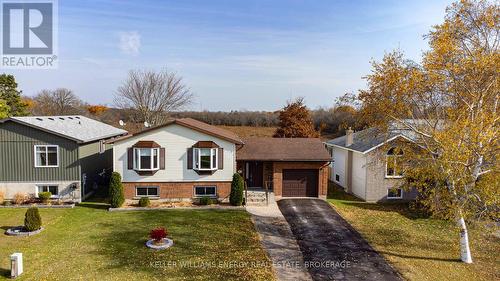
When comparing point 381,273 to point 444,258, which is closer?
point 381,273

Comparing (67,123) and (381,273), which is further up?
(67,123)

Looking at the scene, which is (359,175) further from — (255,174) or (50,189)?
(50,189)

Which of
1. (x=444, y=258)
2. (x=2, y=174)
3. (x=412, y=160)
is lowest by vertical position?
(x=444, y=258)

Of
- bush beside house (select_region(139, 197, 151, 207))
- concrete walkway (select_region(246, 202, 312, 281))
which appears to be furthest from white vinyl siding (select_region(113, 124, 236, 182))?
concrete walkway (select_region(246, 202, 312, 281))

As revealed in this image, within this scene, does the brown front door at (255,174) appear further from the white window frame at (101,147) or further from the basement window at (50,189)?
the basement window at (50,189)

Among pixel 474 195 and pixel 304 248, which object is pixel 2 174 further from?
pixel 474 195

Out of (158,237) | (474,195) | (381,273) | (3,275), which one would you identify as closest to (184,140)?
(158,237)
